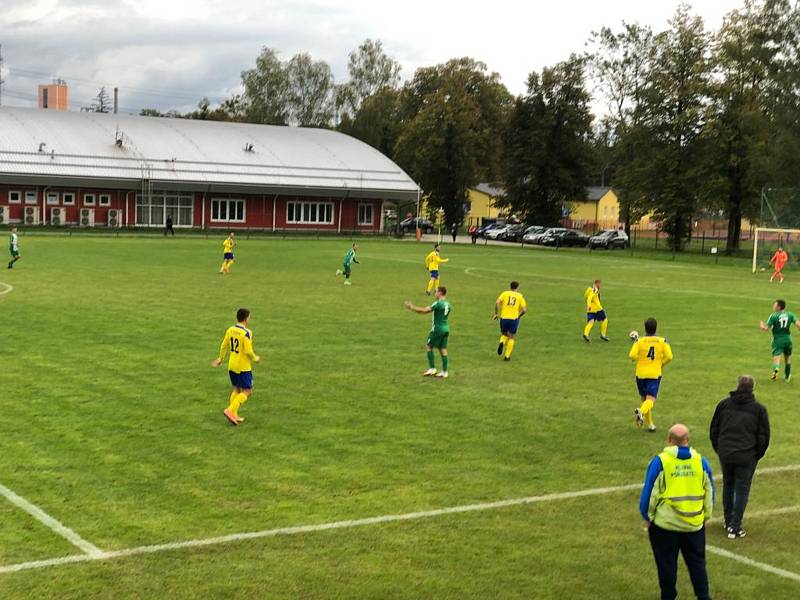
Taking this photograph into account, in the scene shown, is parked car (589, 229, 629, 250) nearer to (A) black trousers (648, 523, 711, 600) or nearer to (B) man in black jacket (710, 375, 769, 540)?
(B) man in black jacket (710, 375, 769, 540)

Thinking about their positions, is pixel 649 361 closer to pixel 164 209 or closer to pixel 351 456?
pixel 351 456

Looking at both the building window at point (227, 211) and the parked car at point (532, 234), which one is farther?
the parked car at point (532, 234)

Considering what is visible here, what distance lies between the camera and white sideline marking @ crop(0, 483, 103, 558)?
32.1ft

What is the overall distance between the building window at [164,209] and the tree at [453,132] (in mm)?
25940

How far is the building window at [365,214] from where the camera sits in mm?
95688

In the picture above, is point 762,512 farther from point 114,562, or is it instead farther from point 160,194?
point 160,194

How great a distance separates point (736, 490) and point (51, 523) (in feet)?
25.1

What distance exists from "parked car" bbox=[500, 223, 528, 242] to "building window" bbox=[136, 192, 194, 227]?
30746mm

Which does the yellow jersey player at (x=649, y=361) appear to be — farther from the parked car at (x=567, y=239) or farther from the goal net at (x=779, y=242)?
the parked car at (x=567, y=239)

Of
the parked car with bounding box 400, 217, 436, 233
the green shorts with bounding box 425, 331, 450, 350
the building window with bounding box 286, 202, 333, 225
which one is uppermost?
the building window with bounding box 286, 202, 333, 225

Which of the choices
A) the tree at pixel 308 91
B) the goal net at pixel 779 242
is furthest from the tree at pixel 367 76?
the goal net at pixel 779 242

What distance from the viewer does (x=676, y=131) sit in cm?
7812

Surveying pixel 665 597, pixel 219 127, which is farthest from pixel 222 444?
pixel 219 127

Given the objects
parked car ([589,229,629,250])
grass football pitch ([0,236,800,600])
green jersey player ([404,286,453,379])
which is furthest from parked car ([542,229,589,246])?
green jersey player ([404,286,453,379])
